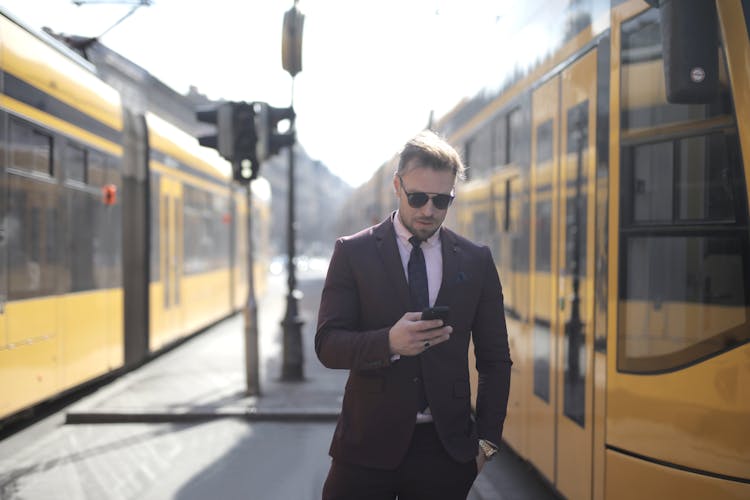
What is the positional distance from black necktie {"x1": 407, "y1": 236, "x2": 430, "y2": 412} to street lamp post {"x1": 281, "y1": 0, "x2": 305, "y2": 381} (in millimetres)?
6528

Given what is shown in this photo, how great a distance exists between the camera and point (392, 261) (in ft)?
8.00

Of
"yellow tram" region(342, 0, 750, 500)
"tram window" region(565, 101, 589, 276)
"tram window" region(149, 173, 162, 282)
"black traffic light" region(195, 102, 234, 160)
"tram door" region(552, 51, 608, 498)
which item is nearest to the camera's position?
"yellow tram" region(342, 0, 750, 500)

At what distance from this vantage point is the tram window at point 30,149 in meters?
6.62

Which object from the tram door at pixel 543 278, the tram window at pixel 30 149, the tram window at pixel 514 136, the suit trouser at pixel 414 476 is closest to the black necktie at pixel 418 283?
the suit trouser at pixel 414 476

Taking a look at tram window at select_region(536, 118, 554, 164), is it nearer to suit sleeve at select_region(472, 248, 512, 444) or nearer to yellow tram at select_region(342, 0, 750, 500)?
yellow tram at select_region(342, 0, 750, 500)

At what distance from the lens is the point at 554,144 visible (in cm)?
482

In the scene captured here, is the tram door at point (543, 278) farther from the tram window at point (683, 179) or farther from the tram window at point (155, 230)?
the tram window at point (155, 230)

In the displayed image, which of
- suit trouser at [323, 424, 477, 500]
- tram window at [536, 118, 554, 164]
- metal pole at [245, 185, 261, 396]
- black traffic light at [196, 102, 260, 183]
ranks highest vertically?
black traffic light at [196, 102, 260, 183]

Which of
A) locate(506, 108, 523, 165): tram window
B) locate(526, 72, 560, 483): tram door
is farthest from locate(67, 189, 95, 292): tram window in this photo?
locate(526, 72, 560, 483): tram door

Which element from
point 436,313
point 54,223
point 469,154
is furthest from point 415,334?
point 54,223

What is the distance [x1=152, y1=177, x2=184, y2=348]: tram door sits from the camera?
1169cm

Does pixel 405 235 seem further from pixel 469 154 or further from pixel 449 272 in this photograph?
pixel 469 154

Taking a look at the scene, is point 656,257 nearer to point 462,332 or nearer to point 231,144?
point 462,332

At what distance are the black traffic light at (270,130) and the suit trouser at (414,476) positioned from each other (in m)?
6.58
